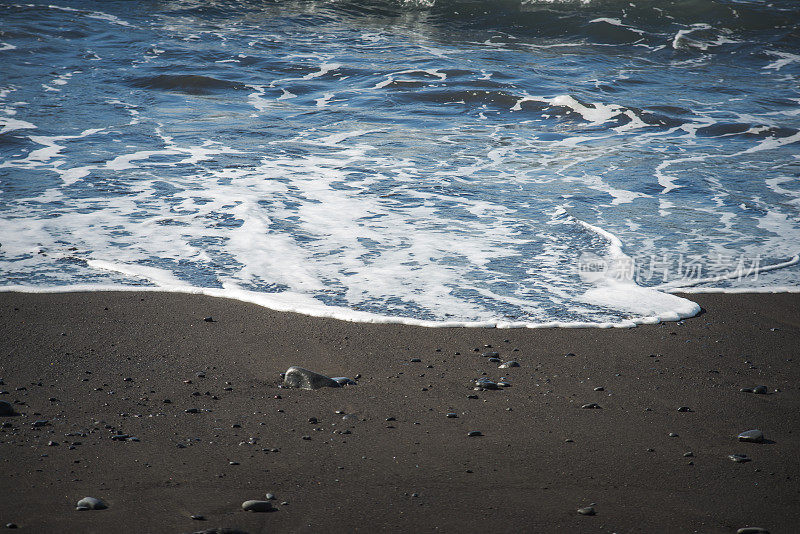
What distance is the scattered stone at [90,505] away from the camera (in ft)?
7.14

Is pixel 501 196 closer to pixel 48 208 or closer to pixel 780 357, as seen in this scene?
pixel 780 357

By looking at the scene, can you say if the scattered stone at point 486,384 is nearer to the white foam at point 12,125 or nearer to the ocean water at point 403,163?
the ocean water at point 403,163

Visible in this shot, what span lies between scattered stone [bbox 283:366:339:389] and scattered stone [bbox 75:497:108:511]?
3.51 ft

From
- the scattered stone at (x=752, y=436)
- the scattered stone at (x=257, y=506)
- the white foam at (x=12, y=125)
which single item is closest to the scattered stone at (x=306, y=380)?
the scattered stone at (x=257, y=506)

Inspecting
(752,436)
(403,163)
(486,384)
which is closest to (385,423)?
(486,384)

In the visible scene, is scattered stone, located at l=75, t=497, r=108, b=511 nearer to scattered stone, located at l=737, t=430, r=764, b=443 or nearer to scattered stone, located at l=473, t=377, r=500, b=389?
scattered stone, located at l=473, t=377, r=500, b=389

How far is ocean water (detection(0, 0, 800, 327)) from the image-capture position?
445 cm

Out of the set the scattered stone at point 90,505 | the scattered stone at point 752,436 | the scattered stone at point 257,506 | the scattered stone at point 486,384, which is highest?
the scattered stone at point 90,505

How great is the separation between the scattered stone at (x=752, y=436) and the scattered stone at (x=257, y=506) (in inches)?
73.4

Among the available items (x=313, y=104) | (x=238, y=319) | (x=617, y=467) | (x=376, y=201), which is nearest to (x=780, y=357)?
(x=617, y=467)

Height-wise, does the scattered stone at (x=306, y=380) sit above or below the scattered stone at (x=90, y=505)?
below

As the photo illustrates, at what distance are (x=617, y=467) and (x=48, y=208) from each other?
494cm

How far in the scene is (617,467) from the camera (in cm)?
255

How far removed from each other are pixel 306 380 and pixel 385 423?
0.48m
